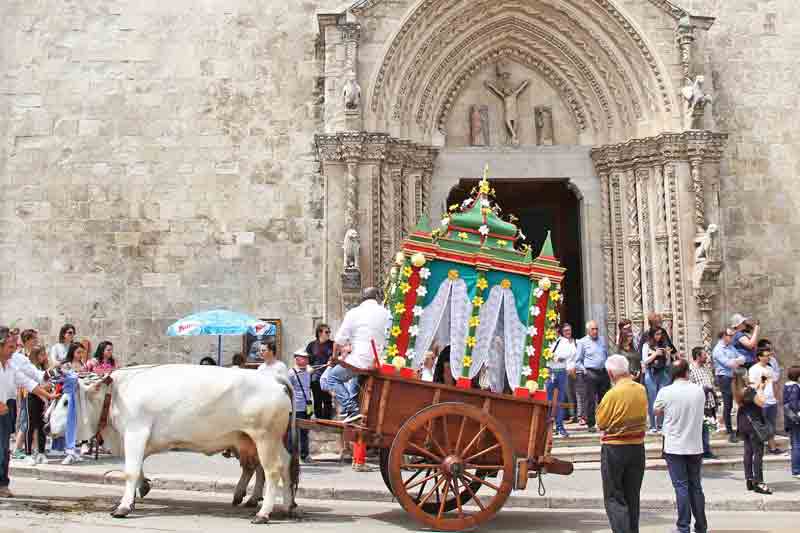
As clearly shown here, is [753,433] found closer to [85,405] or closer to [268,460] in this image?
[268,460]

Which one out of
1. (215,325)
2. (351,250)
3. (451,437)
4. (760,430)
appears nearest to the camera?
(451,437)

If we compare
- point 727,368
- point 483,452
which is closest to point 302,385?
point 483,452

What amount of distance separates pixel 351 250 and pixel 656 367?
17.2 feet

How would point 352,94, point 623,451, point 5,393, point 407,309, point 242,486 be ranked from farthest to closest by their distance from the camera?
1. point 352,94
2. point 5,393
3. point 242,486
4. point 407,309
5. point 623,451

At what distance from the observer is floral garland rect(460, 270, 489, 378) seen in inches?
303

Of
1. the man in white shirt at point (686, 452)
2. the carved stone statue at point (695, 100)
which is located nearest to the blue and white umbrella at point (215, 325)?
the man in white shirt at point (686, 452)

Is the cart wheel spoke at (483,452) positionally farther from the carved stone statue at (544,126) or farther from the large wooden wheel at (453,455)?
the carved stone statue at (544,126)

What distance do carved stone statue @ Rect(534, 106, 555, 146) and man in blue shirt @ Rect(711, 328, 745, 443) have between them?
17.5 feet

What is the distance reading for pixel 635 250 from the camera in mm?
15023

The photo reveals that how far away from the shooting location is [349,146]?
14211 millimetres

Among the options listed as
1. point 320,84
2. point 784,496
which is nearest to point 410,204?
point 320,84

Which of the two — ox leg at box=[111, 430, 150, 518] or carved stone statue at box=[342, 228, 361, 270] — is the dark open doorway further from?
ox leg at box=[111, 430, 150, 518]

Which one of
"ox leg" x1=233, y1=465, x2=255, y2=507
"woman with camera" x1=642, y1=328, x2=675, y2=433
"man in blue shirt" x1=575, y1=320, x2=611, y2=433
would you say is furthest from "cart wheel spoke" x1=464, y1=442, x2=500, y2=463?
"man in blue shirt" x1=575, y1=320, x2=611, y2=433

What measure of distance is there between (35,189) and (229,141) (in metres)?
3.69
